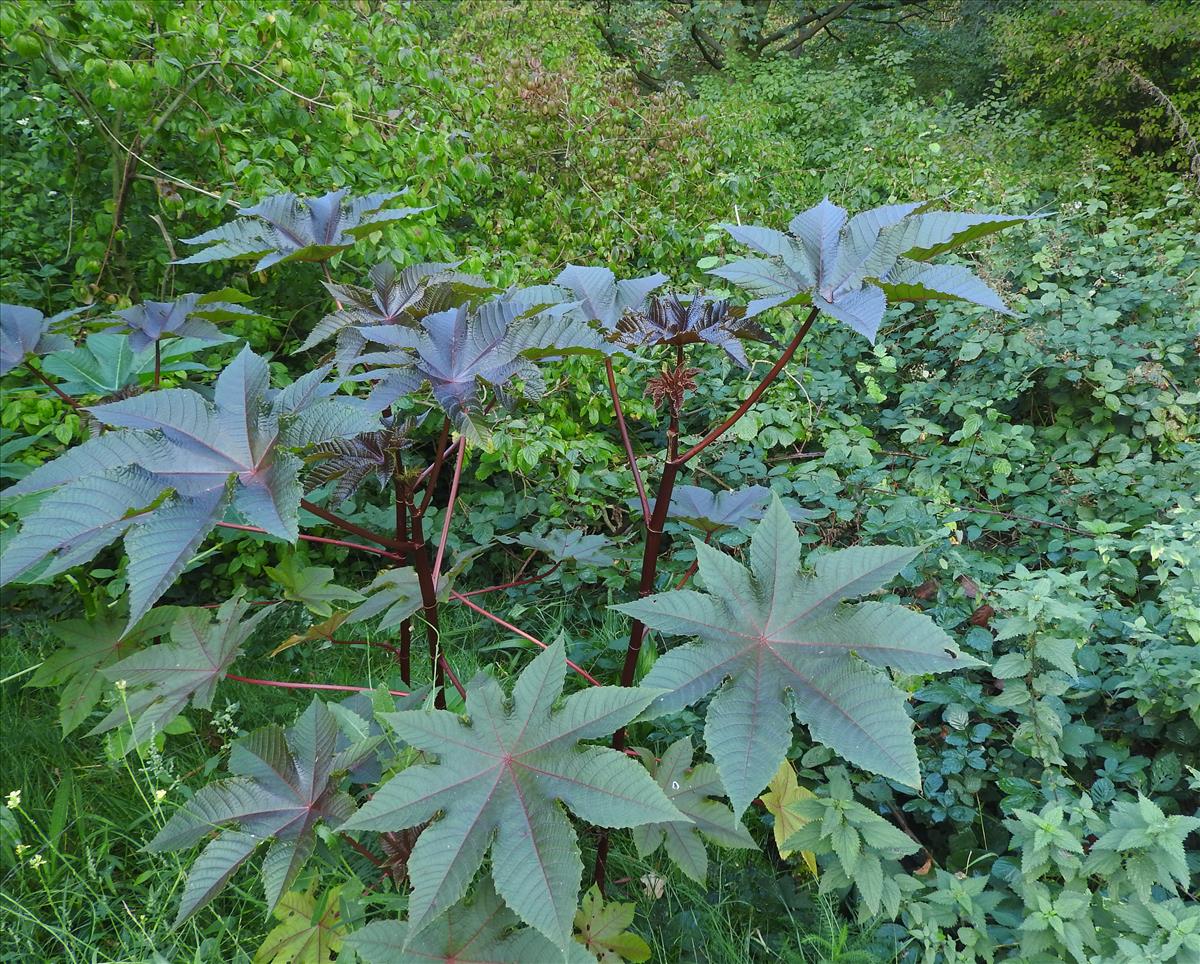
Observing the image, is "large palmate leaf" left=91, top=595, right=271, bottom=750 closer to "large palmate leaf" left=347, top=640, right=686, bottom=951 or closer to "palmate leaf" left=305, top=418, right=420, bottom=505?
"palmate leaf" left=305, top=418, right=420, bottom=505

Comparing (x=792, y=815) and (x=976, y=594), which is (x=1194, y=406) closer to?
(x=976, y=594)

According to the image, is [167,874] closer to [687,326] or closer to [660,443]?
[687,326]

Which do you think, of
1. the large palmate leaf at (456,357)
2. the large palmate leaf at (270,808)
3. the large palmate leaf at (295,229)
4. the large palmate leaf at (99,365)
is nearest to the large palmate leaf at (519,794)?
the large palmate leaf at (270,808)

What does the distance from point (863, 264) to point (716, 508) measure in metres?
0.67

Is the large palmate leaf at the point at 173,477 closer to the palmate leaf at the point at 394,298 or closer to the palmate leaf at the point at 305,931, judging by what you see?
the palmate leaf at the point at 394,298

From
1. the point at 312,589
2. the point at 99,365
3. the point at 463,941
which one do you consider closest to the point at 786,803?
the point at 463,941

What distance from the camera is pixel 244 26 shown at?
2.30 m

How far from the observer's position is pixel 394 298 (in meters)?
1.36

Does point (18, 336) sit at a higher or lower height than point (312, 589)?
higher

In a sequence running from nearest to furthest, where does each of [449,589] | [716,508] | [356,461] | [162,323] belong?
[356,461] < [449,589] < [162,323] < [716,508]

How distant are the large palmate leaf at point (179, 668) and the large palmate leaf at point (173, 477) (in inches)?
21.4

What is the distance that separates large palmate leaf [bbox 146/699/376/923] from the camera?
112 centimetres

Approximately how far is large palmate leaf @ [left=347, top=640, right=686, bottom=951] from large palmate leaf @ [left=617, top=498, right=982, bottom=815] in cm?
10

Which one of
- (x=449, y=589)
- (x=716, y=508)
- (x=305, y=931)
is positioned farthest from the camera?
(x=716, y=508)
